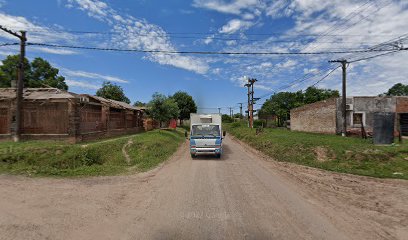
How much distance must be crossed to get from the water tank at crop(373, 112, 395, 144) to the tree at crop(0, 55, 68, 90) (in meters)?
39.0

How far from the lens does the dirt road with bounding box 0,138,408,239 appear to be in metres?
4.38

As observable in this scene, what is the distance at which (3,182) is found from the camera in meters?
8.13

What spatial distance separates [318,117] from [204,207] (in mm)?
27915

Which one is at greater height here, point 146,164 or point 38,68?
point 38,68

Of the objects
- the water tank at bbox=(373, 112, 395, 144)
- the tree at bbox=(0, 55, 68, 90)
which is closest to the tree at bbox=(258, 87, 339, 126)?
the water tank at bbox=(373, 112, 395, 144)

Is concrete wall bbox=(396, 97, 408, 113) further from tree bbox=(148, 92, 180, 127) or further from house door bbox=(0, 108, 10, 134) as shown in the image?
house door bbox=(0, 108, 10, 134)

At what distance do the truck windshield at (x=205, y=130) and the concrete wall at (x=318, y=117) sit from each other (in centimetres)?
1827

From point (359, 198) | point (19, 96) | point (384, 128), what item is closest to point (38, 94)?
point (19, 96)

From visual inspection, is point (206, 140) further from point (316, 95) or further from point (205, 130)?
point (316, 95)

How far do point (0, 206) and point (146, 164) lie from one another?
6227mm

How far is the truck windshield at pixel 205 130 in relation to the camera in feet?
48.4

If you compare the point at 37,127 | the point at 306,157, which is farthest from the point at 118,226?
the point at 37,127

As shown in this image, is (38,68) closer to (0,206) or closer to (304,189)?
(0,206)

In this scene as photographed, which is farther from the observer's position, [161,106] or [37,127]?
[161,106]
